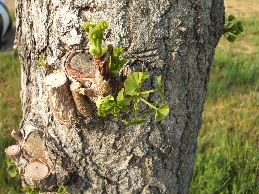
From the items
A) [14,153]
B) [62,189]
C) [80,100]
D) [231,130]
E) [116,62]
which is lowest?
[231,130]

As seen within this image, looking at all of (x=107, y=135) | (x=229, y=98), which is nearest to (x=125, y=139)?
(x=107, y=135)

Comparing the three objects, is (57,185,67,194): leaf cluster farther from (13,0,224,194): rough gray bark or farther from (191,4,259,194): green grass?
(191,4,259,194): green grass

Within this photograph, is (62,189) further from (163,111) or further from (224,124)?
(224,124)

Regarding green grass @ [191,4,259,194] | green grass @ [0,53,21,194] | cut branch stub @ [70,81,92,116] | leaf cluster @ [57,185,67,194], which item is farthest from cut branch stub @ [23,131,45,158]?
green grass @ [191,4,259,194]

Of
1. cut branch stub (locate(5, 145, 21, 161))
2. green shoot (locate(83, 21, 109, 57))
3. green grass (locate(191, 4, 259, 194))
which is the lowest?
green grass (locate(191, 4, 259, 194))

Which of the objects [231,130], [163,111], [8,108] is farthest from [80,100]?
[8,108]
